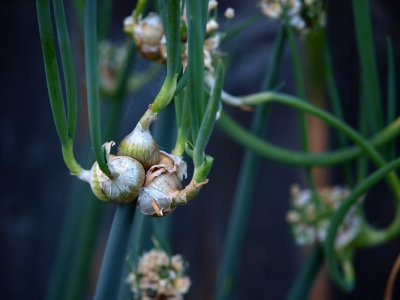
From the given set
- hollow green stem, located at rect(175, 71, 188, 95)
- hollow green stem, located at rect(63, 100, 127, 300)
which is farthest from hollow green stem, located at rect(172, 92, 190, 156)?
hollow green stem, located at rect(63, 100, 127, 300)

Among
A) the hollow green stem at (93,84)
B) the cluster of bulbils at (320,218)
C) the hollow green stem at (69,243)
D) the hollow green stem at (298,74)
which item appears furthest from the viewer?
the hollow green stem at (69,243)

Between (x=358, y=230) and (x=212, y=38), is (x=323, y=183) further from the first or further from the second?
(x=212, y=38)

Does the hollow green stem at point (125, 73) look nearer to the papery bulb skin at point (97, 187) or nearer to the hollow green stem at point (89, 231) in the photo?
the hollow green stem at point (89, 231)

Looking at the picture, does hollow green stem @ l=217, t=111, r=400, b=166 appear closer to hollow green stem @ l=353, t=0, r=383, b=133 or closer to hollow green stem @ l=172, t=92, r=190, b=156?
hollow green stem @ l=353, t=0, r=383, b=133

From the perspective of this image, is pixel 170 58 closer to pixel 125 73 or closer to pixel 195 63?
pixel 195 63

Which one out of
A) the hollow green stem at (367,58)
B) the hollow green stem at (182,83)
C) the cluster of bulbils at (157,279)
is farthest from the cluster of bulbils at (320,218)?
the hollow green stem at (182,83)

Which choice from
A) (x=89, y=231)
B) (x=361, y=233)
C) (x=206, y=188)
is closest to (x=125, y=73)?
(x=89, y=231)
